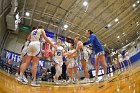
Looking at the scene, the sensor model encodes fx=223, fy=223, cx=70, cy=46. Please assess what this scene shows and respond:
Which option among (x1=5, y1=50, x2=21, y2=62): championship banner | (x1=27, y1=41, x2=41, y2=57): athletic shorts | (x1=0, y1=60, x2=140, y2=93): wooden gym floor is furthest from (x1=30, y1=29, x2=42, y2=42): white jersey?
(x1=5, y1=50, x2=21, y2=62): championship banner

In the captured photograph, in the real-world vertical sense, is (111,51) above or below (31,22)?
below

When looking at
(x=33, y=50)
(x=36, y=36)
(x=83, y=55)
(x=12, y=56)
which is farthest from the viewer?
(x=12, y=56)

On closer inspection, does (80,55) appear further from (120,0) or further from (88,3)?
(120,0)

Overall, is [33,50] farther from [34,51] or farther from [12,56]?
[12,56]

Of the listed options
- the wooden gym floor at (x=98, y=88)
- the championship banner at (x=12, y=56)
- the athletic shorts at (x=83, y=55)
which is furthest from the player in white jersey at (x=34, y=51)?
the championship banner at (x=12, y=56)

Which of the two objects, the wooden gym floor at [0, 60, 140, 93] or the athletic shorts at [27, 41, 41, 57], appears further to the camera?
the athletic shorts at [27, 41, 41, 57]

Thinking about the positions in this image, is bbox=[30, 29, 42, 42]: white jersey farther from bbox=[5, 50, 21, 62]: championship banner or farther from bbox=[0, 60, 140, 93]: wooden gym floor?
bbox=[5, 50, 21, 62]: championship banner

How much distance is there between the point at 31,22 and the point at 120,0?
767cm

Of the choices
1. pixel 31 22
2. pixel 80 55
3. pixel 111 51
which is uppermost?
pixel 31 22

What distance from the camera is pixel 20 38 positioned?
64.4ft

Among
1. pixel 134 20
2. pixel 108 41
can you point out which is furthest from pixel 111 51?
pixel 134 20

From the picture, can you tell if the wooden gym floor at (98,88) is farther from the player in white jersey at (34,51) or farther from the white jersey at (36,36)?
the white jersey at (36,36)

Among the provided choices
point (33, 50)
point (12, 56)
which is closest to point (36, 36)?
point (33, 50)

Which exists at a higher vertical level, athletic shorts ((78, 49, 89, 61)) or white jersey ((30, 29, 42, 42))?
white jersey ((30, 29, 42, 42))
